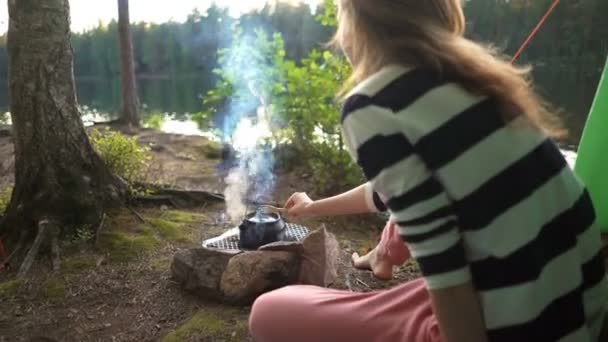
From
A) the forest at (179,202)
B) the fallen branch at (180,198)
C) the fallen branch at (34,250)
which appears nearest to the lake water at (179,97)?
the forest at (179,202)

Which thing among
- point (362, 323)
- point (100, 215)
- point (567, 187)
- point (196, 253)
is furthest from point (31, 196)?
point (567, 187)

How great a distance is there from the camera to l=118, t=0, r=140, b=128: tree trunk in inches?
263

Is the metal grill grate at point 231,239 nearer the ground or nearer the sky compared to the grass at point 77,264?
nearer the sky

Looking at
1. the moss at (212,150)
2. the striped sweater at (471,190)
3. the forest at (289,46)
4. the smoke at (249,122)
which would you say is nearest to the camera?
the striped sweater at (471,190)

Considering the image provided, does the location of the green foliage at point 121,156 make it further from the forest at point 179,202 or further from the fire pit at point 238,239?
the fire pit at point 238,239

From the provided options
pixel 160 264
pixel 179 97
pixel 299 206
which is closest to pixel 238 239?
pixel 160 264

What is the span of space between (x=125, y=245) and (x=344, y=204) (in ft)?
4.67

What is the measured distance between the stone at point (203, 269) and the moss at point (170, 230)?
54 centimetres

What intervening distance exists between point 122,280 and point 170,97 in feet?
43.5

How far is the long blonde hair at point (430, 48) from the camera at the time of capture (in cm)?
85

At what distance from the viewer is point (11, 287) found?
212 centimetres

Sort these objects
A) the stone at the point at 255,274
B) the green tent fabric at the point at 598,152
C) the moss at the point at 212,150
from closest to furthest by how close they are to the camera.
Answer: the stone at the point at 255,274
the green tent fabric at the point at 598,152
the moss at the point at 212,150

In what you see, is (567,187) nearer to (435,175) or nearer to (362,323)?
(435,175)

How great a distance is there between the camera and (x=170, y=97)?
14.8m
